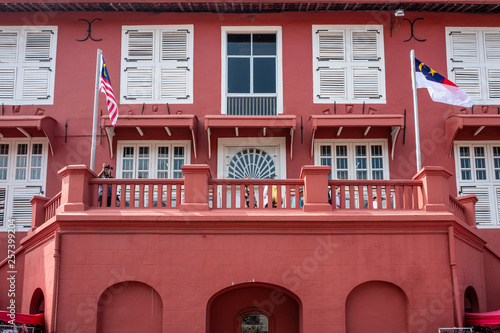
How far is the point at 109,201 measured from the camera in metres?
13.2

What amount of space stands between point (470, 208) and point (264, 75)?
6125 mm

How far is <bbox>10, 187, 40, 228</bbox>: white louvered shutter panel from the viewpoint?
16312 mm

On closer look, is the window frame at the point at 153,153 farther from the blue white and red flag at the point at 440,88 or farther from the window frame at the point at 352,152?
the blue white and red flag at the point at 440,88

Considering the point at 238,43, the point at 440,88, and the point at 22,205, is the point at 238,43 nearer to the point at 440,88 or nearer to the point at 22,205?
the point at 440,88

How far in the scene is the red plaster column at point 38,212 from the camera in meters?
14.0

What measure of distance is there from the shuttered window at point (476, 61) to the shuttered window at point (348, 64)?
74.9 inches

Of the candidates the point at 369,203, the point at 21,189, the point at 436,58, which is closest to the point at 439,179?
the point at 369,203

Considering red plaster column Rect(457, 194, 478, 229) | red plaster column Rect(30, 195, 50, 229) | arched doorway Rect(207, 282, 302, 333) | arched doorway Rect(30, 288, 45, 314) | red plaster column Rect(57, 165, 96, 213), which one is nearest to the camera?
red plaster column Rect(57, 165, 96, 213)

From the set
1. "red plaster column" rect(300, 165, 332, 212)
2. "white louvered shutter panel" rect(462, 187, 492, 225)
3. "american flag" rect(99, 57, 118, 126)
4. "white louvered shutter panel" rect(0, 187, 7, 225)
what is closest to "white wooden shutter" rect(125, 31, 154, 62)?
"american flag" rect(99, 57, 118, 126)

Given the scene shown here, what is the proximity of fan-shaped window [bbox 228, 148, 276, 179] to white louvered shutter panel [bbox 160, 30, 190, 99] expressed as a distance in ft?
6.90

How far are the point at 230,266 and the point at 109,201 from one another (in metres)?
2.87

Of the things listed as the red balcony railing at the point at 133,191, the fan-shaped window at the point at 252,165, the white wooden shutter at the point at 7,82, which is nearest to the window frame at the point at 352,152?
the fan-shaped window at the point at 252,165

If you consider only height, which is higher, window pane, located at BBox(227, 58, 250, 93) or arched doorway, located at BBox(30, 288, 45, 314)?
window pane, located at BBox(227, 58, 250, 93)

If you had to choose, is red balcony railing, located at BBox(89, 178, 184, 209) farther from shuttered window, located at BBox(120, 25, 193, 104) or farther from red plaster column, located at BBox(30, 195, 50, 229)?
shuttered window, located at BBox(120, 25, 193, 104)
